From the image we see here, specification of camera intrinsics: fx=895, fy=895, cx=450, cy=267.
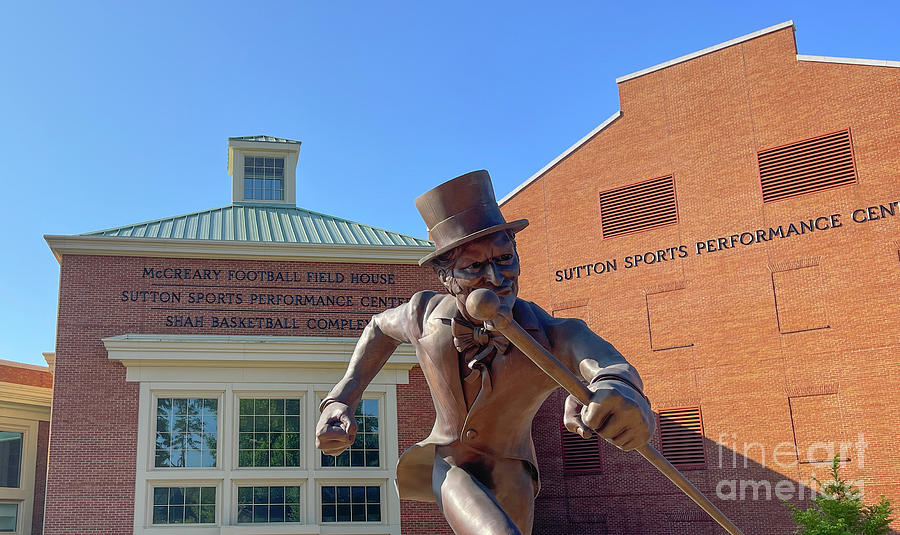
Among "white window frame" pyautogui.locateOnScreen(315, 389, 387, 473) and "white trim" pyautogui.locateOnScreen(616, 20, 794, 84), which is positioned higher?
"white trim" pyautogui.locateOnScreen(616, 20, 794, 84)

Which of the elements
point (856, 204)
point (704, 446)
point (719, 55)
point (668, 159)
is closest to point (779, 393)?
point (704, 446)

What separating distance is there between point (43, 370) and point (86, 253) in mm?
7531

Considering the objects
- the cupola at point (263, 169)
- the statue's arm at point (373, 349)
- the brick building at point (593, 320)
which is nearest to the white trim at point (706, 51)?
the brick building at point (593, 320)

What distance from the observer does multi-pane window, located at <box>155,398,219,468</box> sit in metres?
18.5

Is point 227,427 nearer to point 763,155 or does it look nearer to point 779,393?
point 779,393

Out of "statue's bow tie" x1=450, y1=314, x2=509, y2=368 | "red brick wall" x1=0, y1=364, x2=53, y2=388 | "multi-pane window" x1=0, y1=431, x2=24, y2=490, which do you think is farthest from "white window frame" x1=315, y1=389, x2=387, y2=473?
"statue's bow tie" x1=450, y1=314, x2=509, y2=368

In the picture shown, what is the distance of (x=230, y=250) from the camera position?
66.9ft

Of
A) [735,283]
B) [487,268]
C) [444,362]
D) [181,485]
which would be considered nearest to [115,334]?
[181,485]

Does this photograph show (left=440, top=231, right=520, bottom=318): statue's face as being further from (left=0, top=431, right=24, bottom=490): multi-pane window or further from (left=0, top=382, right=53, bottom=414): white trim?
(left=0, top=431, right=24, bottom=490): multi-pane window

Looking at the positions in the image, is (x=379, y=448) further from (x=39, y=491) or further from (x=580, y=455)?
(x=39, y=491)

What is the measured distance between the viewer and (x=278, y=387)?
19.0m

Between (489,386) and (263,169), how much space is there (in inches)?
908

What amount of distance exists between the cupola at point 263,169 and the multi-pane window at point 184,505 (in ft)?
29.8

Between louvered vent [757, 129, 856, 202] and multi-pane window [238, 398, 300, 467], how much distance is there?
12.8 meters
